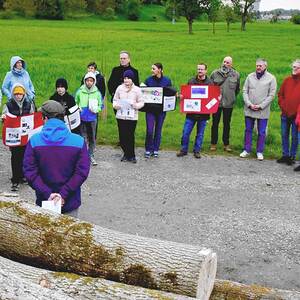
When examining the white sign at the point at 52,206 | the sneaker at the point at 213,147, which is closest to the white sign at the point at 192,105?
the sneaker at the point at 213,147

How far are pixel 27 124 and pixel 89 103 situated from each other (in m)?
1.64

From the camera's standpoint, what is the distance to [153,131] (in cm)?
1212

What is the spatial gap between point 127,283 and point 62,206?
1.44 metres

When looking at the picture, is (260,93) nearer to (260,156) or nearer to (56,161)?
(260,156)

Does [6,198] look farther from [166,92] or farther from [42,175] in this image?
[166,92]

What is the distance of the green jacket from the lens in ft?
40.5

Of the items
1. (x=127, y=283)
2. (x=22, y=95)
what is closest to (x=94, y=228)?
(x=127, y=283)

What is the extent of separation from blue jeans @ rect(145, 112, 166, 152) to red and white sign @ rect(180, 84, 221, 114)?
578 mm

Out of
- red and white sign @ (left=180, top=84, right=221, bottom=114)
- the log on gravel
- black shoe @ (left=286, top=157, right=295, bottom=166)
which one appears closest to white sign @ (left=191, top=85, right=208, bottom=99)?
red and white sign @ (left=180, top=84, right=221, bottom=114)

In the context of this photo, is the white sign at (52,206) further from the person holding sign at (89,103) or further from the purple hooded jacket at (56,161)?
the person holding sign at (89,103)

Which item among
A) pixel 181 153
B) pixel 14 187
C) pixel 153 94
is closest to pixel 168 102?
pixel 153 94

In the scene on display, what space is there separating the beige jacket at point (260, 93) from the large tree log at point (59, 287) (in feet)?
24.9

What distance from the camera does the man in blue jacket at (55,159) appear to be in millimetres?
6043

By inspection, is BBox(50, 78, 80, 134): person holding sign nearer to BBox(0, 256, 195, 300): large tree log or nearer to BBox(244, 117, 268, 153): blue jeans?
BBox(244, 117, 268, 153): blue jeans
